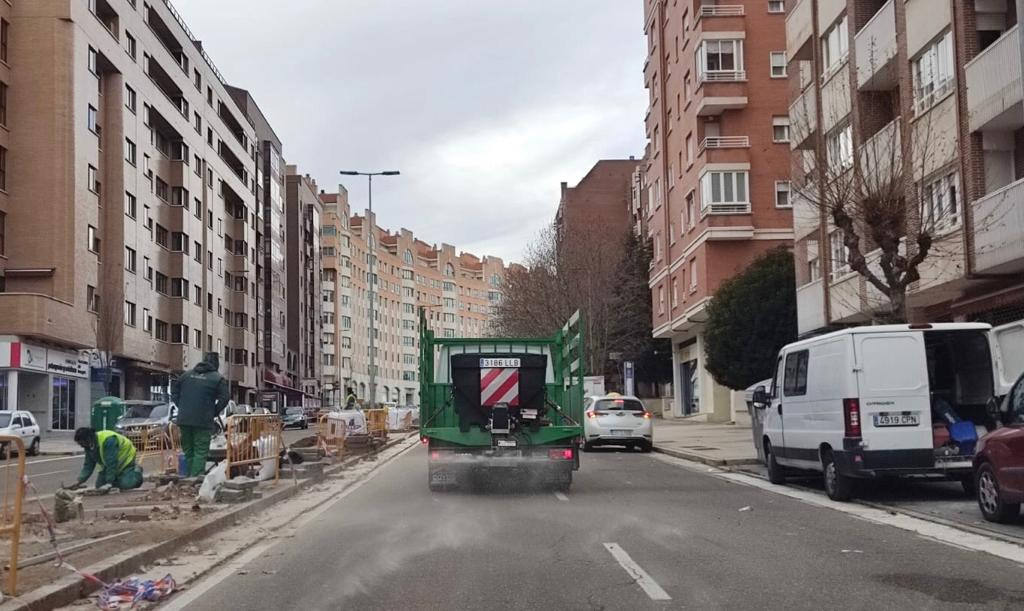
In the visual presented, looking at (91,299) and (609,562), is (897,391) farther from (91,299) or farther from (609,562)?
(91,299)

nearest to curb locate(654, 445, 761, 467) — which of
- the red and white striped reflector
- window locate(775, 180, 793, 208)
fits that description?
the red and white striped reflector

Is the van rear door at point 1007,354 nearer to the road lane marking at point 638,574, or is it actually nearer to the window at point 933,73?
the road lane marking at point 638,574

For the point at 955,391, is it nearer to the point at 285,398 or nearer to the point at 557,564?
the point at 557,564

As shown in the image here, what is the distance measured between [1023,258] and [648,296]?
4234 cm

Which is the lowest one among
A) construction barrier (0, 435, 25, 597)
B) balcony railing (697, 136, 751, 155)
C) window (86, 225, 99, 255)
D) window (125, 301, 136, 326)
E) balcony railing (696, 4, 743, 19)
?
construction barrier (0, 435, 25, 597)

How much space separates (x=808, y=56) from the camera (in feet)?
99.2

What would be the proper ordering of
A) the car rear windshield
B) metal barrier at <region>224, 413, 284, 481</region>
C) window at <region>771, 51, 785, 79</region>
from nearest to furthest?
1. metal barrier at <region>224, 413, 284, 481</region>
2. the car rear windshield
3. window at <region>771, 51, 785, 79</region>

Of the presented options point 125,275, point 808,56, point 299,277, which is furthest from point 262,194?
point 808,56

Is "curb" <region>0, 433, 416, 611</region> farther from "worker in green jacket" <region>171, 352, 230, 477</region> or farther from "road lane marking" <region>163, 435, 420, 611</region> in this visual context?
"worker in green jacket" <region>171, 352, 230, 477</region>

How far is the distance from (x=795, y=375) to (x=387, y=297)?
12252 centimetres

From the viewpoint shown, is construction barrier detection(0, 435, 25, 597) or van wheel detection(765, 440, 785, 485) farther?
van wheel detection(765, 440, 785, 485)

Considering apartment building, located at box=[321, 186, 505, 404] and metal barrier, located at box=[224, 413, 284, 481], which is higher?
apartment building, located at box=[321, 186, 505, 404]

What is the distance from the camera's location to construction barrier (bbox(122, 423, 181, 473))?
17.8 metres

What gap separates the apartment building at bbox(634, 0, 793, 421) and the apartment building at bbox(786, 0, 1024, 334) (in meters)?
13.7
